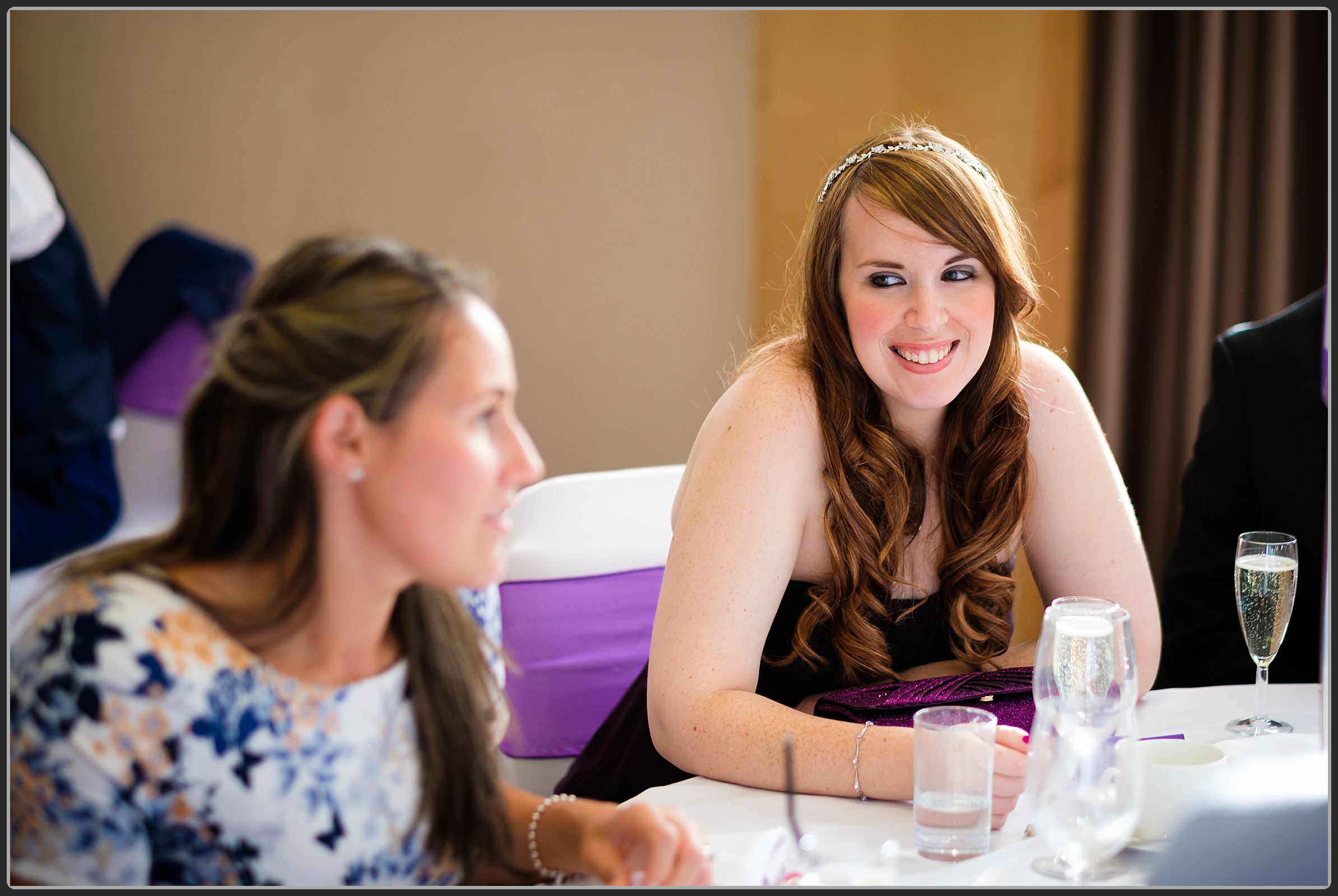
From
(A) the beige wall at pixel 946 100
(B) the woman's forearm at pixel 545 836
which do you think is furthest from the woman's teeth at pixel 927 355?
(A) the beige wall at pixel 946 100

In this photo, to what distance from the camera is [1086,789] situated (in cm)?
92

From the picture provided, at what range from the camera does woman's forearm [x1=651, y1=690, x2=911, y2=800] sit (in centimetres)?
114

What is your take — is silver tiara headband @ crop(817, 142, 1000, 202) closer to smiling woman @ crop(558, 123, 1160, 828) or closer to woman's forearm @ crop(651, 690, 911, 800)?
smiling woman @ crop(558, 123, 1160, 828)

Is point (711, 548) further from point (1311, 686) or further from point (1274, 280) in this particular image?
point (1274, 280)

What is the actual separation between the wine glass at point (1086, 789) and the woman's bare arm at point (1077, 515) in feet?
1.99

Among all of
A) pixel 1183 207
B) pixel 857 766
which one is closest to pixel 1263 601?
pixel 857 766

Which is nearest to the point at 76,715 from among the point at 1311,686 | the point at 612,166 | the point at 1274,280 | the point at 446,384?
the point at 446,384

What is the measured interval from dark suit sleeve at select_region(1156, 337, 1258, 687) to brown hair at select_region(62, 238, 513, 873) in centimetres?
144

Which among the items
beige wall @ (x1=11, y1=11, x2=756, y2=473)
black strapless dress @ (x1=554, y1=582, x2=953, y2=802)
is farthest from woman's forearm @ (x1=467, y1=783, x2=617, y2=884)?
beige wall @ (x1=11, y1=11, x2=756, y2=473)

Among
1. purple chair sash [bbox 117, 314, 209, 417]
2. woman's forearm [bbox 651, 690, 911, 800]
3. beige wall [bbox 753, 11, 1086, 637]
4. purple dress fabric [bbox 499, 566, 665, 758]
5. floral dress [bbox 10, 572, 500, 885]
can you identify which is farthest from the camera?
beige wall [bbox 753, 11, 1086, 637]

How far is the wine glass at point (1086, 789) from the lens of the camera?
91cm

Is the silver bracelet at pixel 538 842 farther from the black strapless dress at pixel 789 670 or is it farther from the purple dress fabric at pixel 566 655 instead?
the purple dress fabric at pixel 566 655

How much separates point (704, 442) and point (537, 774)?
613 millimetres

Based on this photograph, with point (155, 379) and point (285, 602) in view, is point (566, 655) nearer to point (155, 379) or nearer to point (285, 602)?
point (285, 602)
